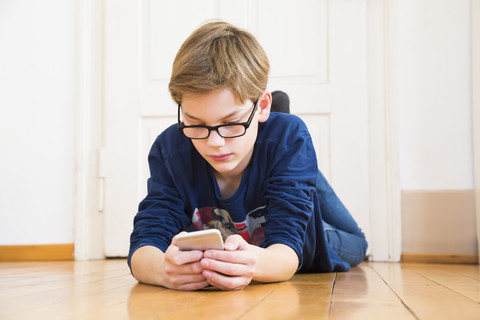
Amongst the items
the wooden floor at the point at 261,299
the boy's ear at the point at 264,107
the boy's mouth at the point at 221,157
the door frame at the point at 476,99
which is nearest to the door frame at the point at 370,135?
the door frame at the point at 476,99

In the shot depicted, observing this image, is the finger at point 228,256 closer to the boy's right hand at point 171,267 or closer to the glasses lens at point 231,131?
the boy's right hand at point 171,267

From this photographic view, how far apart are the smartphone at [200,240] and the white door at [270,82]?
120 cm

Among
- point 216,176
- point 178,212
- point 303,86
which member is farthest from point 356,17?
point 178,212

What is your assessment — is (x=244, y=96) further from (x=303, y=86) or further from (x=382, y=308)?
(x=303, y=86)

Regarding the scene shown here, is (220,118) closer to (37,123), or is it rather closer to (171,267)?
(171,267)

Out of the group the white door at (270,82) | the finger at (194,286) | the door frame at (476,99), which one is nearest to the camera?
the finger at (194,286)

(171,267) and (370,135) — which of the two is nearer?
(171,267)

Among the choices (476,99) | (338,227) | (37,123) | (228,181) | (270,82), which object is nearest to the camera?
(228,181)

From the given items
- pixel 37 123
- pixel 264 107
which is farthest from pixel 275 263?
pixel 37 123

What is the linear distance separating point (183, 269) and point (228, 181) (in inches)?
14.3

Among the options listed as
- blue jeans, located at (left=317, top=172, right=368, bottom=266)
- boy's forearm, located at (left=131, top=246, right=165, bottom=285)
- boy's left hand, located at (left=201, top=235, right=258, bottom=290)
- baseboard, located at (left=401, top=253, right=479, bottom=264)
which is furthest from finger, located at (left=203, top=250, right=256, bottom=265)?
baseboard, located at (left=401, top=253, right=479, bottom=264)

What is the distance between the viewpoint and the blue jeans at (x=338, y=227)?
1686 millimetres

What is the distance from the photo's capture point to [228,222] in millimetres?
1346

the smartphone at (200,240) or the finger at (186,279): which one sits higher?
the smartphone at (200,240)
